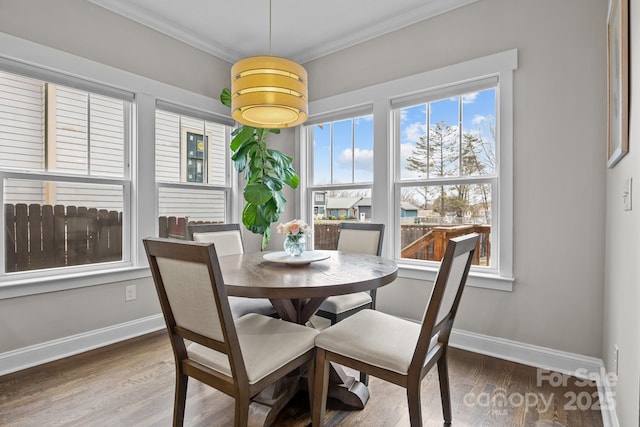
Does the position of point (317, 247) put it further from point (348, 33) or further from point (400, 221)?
point (348, 33)

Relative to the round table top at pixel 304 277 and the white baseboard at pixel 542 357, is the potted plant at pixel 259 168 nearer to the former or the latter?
the round table top at pixel 304 277

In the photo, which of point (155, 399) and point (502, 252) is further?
point (502, 252)

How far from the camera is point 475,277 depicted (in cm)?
258

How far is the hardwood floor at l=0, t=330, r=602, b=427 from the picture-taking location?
A: 5.68ft

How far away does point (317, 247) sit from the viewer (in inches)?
151

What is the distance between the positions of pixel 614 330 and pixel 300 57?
3516 mm

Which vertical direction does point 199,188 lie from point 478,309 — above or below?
above

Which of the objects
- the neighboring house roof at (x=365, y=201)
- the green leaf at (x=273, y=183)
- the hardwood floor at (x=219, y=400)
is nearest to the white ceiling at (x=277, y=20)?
the green leaf at (x=273, y=183)

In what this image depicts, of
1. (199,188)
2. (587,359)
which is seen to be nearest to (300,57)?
(199,188)

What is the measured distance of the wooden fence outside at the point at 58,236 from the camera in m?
2.35

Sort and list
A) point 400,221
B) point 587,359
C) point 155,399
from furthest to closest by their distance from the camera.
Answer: point 400,221 < point 587,359 < point 155,399

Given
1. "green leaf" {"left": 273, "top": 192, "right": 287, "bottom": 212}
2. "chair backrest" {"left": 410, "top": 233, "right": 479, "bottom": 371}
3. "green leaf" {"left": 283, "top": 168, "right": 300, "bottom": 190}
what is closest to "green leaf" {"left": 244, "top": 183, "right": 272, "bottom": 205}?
"green leaf" {"left": 273, "top": 192, "right": 287, "bottom": 212}

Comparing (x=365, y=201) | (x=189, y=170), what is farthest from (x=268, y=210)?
(x=365, y=201)

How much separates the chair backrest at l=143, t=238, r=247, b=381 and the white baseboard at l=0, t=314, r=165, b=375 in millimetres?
1623
